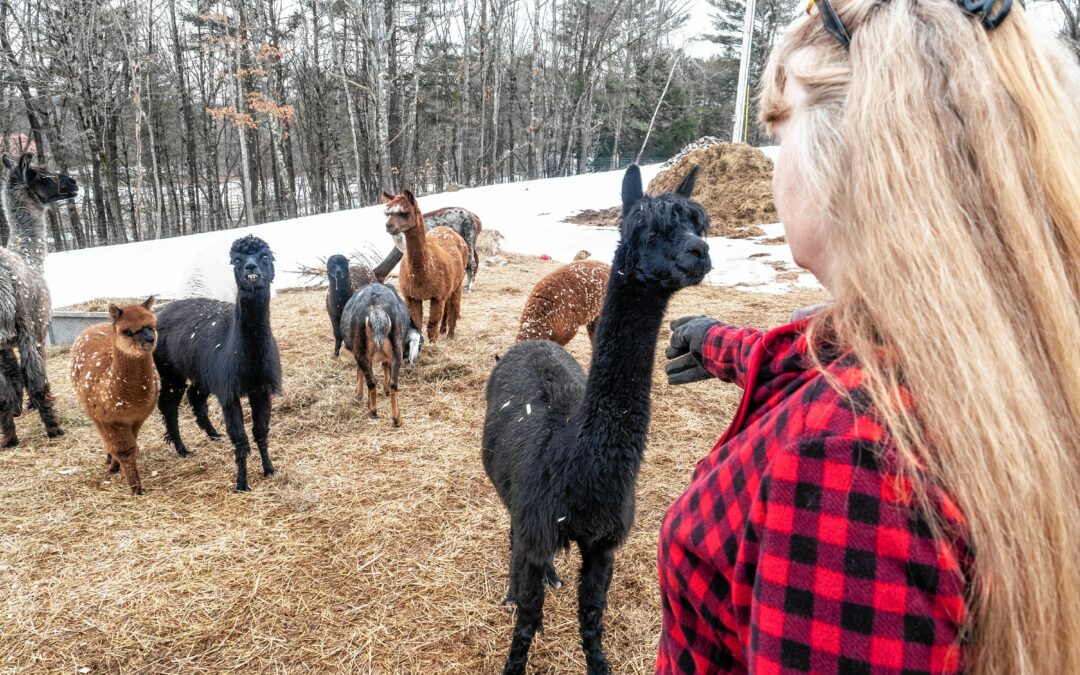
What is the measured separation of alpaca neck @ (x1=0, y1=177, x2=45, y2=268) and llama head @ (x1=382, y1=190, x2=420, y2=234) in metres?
3.17

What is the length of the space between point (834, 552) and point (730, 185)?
47.6 ft

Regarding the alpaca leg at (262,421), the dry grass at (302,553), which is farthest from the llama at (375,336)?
the alpaca leg at (262,421)

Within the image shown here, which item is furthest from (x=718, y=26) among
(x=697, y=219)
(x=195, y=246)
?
(x=697, y=219)

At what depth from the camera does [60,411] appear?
5.34 meters

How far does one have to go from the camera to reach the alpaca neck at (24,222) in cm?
517

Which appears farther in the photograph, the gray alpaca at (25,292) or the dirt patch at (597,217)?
the dirt patch at (597,217)

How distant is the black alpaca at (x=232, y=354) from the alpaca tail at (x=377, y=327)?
108 cm

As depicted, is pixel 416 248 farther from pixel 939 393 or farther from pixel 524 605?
pixel 939 393

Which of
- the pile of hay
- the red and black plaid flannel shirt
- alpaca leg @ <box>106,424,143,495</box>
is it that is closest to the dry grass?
alpaca leg @ <box>106,424,143,495</box>

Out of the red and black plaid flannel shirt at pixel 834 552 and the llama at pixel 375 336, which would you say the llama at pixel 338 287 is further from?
the red and black plaid flannel shirt at pixel 834 552

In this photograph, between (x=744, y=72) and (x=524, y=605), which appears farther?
(x=744, y=72)

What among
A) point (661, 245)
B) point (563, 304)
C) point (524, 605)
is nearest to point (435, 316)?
point (563, 304)

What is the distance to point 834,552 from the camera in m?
0.57

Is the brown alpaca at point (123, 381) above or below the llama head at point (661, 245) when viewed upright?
below
